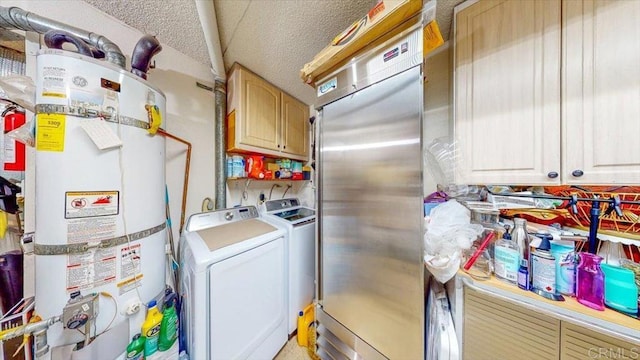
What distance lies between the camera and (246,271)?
1.23 m

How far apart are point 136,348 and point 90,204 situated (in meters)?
0.79

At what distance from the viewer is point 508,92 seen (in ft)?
3.22

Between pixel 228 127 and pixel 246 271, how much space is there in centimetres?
134

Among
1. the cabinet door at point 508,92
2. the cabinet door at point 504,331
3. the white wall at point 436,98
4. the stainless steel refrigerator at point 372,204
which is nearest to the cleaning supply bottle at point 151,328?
the stainless steel refrigerator at point 372,204

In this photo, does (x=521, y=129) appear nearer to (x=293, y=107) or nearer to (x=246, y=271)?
(x=246, y=271)

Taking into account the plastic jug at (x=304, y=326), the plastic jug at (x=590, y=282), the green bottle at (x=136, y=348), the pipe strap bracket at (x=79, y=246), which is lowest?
the plastic jug at (x=304, y=326)

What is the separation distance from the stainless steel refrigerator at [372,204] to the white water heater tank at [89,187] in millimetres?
1052

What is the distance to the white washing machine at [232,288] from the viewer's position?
105 cm

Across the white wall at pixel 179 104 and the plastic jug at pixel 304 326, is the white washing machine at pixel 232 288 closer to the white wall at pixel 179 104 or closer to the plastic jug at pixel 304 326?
the plastic jug at pixel 304 326

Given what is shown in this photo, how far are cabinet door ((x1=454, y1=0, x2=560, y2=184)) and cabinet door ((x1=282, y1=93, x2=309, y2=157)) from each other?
159 cm

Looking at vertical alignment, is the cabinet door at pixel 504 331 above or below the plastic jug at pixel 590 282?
below

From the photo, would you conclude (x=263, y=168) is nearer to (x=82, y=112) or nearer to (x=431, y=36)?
(x=82, y=112)

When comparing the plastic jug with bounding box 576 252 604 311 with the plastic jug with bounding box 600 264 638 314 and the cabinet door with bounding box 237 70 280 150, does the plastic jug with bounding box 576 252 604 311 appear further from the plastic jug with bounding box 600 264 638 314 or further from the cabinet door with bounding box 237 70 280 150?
the cabinet door with bounding box 237 70 280 150

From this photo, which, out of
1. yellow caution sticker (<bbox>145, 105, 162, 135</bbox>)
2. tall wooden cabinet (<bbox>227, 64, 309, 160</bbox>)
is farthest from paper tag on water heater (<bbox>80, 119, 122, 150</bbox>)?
tall wooden cabinet (<bbox>227, 64, 309, 160</bbox>)
